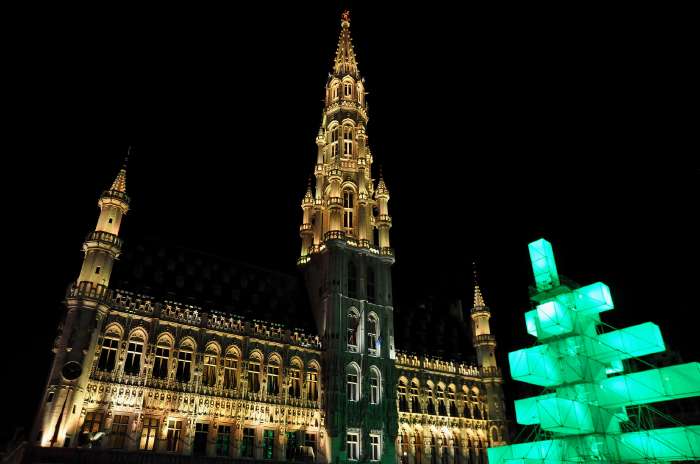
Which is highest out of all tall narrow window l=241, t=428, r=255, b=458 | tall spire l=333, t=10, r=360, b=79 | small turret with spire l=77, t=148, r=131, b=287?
tall spire l=333, t=10, r=360, b=79

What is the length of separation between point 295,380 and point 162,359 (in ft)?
37.5

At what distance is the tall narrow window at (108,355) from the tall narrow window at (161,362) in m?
2.91

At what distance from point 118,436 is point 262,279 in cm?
2061

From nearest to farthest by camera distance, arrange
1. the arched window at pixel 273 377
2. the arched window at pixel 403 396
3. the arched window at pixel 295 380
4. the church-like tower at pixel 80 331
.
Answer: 1. the church-like tower at pixel 80 331
2. the arched window at pixel 273 377
3. the arched window at pixel 295 380
4. the arched window at pixel 403 396

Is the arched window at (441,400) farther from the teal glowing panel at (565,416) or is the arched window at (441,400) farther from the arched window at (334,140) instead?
the arched window at (334,140)

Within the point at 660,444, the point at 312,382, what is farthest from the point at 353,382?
the point at 660,444

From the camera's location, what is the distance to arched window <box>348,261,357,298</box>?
50250mm

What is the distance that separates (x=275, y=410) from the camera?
137ft

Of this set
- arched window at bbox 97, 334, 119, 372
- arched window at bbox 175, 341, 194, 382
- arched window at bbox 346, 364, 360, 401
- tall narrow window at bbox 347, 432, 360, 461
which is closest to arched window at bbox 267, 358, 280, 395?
arched window at bbox 346, 364, 360, 401

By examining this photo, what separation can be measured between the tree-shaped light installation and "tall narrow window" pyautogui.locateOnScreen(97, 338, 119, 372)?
2773 centimetres

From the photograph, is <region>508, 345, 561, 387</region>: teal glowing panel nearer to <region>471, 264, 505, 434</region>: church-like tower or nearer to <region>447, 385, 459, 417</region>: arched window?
<region>447, 385, 459, 417</region>: arched window

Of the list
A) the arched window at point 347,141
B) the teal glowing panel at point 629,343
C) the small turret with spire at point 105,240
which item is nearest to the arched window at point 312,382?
the small turret with spire at point 105,240

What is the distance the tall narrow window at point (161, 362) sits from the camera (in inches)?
1522

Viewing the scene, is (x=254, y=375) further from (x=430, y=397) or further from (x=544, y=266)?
(x=544, y=266)
